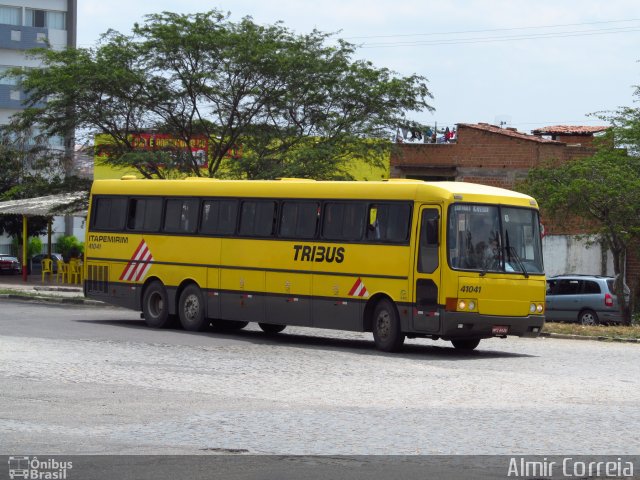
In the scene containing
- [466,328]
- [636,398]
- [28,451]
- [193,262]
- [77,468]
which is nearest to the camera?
[77,468]

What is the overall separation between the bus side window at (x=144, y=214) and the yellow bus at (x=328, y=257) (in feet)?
0.09

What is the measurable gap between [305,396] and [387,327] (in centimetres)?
747

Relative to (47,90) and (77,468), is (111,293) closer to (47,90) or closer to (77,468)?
(47,90)

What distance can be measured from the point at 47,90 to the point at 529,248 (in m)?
20.1

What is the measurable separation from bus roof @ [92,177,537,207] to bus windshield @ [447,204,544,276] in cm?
23

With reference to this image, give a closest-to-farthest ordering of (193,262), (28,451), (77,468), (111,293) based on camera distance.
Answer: (77,468)
(28,451)
(193,262)
(111,293)

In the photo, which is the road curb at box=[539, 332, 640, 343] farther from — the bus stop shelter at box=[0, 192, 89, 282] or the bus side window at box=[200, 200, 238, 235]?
the bus stop shelter at box=[0, 192, 89, 282]

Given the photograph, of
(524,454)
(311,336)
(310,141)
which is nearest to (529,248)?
(311,336)

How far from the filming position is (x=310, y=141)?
129 feet

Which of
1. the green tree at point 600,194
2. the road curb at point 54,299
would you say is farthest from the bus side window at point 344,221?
the road curb at point 54,299

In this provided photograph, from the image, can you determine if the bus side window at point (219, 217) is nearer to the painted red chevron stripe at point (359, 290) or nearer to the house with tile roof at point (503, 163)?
the painted red chevron stripe at point (359, 290)

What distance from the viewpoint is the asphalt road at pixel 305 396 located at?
11.9m

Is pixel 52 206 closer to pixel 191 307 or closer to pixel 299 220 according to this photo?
pixel 191 307

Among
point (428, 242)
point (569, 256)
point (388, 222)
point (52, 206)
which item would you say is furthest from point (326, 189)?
point (52, 206)
